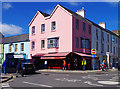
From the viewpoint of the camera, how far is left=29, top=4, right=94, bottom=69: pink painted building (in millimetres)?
27495

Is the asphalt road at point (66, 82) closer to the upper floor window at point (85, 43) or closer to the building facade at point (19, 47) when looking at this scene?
the upper floor window at point (85, 43)

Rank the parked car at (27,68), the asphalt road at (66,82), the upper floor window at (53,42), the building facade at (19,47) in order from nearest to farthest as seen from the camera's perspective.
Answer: the asphalt road at (66,82)
the parked car at (27,68)
the upper floor window at (53,42)
the building facade at (19,47)

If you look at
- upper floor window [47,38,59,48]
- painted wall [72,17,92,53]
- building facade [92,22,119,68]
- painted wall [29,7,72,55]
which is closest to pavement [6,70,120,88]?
painted wall [29,7,72,55]

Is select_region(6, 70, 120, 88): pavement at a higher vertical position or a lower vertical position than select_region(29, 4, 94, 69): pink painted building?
lower

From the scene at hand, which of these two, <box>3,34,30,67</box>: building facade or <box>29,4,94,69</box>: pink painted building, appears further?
<box>3,34,30,67</box>: building facade

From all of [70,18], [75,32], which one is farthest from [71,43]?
[70,18]

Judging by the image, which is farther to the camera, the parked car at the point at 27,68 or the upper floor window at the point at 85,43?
the upper floor window at the point at 85,43

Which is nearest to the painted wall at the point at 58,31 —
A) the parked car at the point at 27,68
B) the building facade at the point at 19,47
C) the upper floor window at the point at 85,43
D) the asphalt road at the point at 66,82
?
the building facade at the point at 19,47

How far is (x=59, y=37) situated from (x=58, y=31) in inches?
44.6

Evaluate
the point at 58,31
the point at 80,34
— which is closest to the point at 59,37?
the point at 58,31

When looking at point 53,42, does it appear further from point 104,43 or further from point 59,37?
point 104,43

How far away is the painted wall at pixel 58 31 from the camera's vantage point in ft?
91.1

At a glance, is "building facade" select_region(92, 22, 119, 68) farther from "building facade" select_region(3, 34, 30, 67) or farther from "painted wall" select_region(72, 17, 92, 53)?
"building facade" select_region(3, 34, 30, 67)

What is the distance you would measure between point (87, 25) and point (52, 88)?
2445 centimetres
